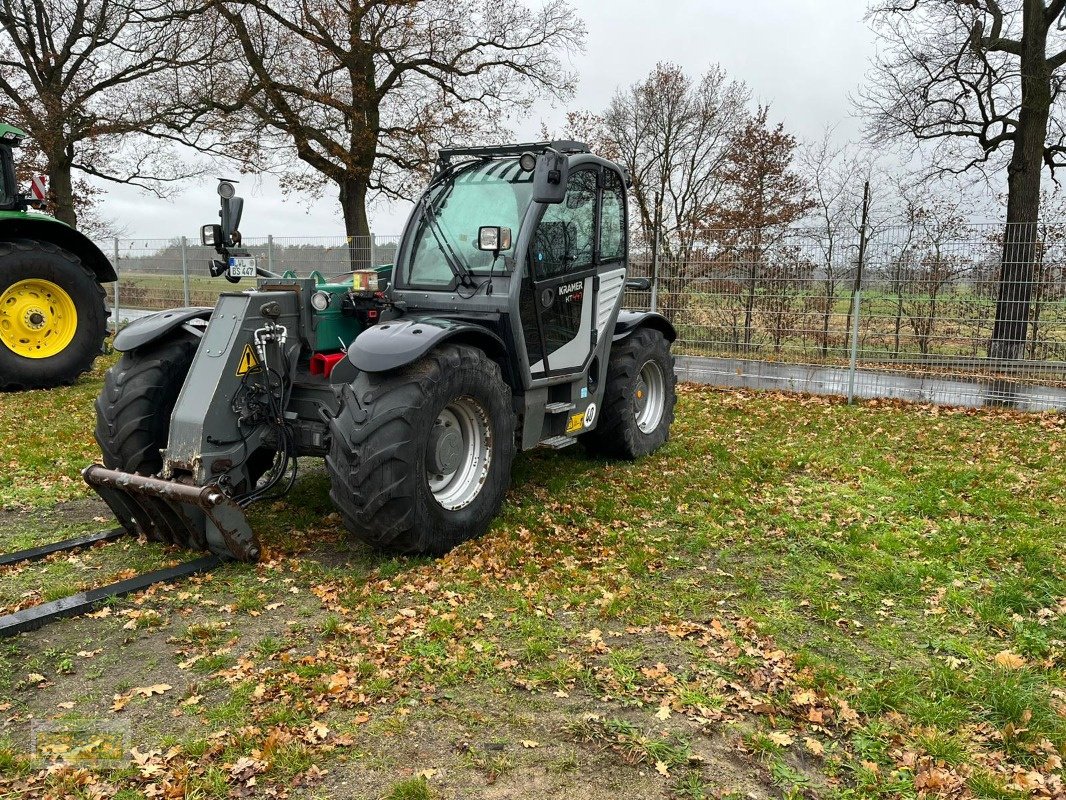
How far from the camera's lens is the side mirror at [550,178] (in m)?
5.00

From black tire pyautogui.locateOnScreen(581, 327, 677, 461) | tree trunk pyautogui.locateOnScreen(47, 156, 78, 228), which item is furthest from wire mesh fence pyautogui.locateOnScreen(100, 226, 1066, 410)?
tree trunk pyautogui.locateOnScreen(47, 156, 78, 228)

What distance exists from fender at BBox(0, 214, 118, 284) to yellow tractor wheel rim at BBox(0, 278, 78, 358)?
590 millimetres

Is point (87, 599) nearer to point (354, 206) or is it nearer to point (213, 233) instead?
point (213, 233)

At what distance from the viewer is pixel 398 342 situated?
4.47m

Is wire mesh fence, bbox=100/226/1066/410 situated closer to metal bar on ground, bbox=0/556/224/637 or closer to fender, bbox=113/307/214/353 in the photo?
fender, bbox=113/307/214/353

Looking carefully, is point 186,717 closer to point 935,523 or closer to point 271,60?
point 935,523

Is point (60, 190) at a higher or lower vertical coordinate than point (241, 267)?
higher

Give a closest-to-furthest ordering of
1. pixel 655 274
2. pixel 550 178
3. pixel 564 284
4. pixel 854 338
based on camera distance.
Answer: pixel 550 178, pixel 564 284, pixel 854 338, pixel 655 274

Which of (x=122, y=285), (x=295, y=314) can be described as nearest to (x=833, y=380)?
(x=295, y=314)

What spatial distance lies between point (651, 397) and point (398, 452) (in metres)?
3.95

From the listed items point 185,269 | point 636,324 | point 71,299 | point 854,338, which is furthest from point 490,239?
point 185,269

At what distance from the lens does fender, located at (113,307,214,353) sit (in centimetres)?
505

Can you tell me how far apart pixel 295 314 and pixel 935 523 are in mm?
4477

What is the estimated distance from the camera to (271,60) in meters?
16.7
